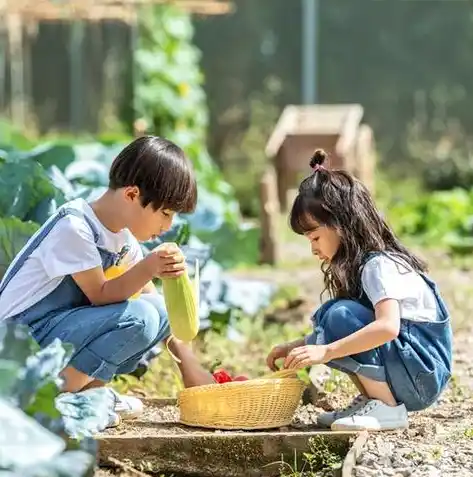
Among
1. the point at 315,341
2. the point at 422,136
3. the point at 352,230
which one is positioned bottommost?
the point at 422,136

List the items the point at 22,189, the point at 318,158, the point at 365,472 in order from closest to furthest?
the point at 365,472 < the point at 318,158 < the point at 22,189

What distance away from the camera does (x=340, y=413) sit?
3.59 metres

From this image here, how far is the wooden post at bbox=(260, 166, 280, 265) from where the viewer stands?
315 inches

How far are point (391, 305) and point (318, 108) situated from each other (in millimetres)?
8024

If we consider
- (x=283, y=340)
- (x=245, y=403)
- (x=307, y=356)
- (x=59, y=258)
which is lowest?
(x=283, y=340)

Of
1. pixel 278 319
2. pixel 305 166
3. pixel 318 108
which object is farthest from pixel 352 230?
pixel 318 108

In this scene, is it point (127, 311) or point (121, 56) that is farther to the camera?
point (121, 56)

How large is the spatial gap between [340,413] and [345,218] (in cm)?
52

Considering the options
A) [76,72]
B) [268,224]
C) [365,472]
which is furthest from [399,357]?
[76,72]

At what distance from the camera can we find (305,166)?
32.7 feet

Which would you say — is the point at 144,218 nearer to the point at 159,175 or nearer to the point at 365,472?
the point at 159,175

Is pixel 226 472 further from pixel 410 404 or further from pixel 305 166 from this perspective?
pixel 305 166

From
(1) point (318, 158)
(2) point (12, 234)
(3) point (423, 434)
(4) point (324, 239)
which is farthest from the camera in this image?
(2) point (12, 234)

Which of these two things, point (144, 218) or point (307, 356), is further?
point (144, 218)
